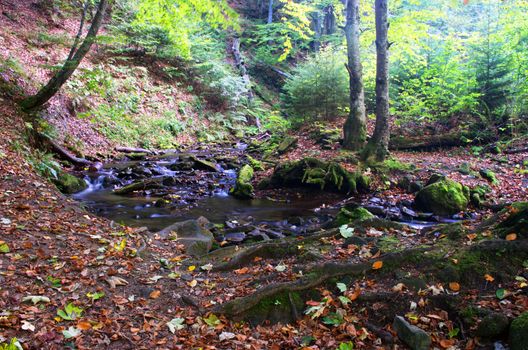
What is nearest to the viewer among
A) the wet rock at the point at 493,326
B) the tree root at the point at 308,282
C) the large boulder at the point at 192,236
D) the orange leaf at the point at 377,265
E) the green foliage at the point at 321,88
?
the wet rock at the point at 493,326

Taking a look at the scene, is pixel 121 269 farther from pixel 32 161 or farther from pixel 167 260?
pixel 32 161

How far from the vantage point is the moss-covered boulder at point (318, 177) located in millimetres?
10509

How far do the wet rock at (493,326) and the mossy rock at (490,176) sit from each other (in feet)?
28.0

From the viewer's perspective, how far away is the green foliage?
15234mm

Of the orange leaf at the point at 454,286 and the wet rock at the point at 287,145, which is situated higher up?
the wet rock at the point at 287,145

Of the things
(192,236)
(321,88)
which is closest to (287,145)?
(321,88)

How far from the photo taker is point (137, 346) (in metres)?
3.41

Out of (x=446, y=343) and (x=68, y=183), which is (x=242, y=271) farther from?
(x=68, y=183)

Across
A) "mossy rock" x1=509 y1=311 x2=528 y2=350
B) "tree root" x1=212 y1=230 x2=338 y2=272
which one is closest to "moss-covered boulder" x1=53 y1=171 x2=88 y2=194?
"tree root" x1=212 y1=230 x2=338 y2=272

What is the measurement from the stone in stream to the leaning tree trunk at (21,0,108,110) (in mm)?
9957

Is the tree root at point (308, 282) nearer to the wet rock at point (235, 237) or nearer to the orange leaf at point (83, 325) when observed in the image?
the orange leaf at point (83, 325)

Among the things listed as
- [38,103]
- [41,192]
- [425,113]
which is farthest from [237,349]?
[425,113]

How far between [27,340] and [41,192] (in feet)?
15.0

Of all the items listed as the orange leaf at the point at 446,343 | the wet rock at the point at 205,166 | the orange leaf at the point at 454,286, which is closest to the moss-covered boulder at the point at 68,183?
the wet rock at the point at 205,166
